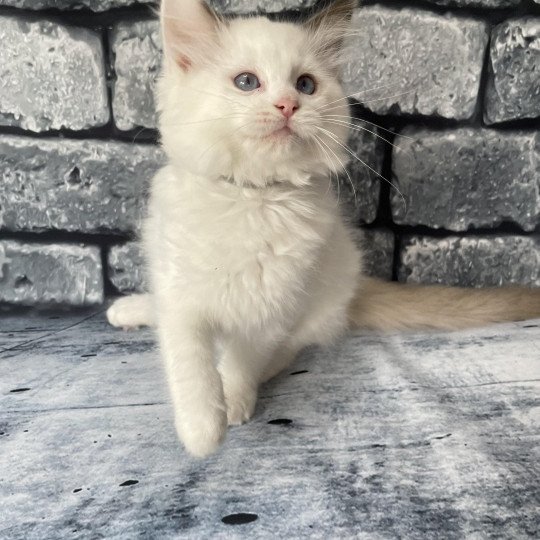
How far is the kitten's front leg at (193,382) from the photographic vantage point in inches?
30.4

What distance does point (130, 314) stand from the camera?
134 cm

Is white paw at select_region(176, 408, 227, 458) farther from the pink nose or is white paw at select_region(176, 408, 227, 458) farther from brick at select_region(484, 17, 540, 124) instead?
brick at select_region(484, 17, 540, 124)

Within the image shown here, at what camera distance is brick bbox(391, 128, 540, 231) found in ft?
4.71

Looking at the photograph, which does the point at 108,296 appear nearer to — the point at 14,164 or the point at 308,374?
the point at 14,164

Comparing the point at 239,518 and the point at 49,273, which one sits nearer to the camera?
the point at 239,518

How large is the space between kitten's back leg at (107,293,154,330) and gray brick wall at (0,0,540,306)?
0.61 feet

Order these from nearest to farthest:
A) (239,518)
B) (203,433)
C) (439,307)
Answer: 1. (239,518)
2. (203,433)
3. (439,307)

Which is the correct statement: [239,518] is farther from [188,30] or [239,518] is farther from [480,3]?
[480,3]

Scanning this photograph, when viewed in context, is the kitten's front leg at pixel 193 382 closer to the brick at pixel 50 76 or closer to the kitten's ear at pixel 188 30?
the kitten's ear at pixel 188 30

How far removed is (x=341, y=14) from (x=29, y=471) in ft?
3.17

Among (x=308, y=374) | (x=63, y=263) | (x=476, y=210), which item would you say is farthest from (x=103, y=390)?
(x=476, y=210)

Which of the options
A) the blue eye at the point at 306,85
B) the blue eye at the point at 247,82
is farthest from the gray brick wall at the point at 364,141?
the blue eye at the point at 247,82

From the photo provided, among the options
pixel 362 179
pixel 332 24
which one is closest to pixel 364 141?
pixel 362 179

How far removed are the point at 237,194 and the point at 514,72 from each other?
0.91 metres
